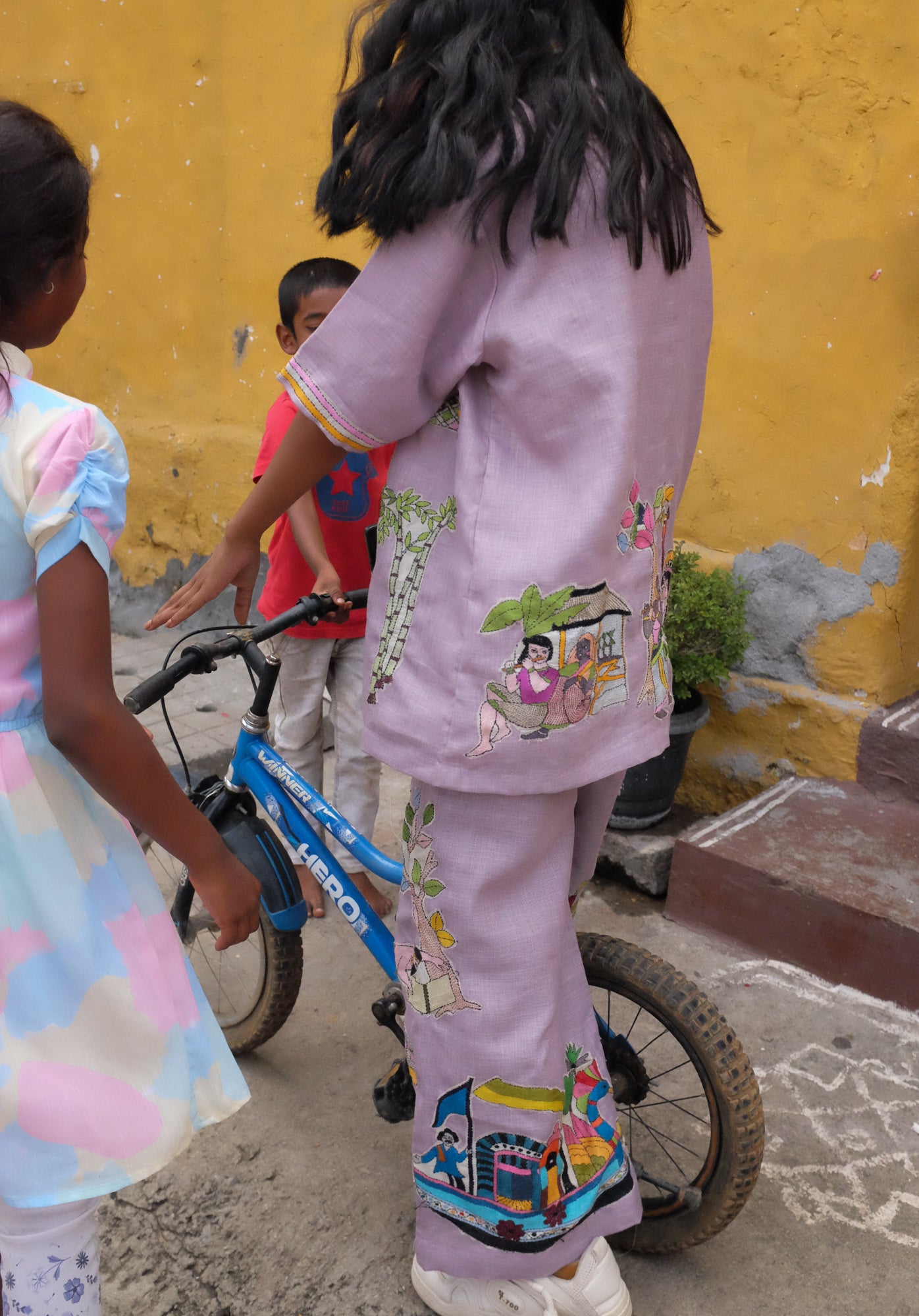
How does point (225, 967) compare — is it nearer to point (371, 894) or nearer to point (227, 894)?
point (371, 894)

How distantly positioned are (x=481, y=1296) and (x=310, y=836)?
827mm

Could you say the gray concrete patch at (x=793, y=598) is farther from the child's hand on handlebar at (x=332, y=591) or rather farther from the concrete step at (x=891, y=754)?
the child's hand on handlebar at (x=332, y=591)

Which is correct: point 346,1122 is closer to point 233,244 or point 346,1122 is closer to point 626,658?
point 626,658

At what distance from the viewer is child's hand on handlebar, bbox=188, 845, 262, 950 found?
132 cm

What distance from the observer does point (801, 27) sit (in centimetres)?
302

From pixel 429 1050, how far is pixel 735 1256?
80 cm

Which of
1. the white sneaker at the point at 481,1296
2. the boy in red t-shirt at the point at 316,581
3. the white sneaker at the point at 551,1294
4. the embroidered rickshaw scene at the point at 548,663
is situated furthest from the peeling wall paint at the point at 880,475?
the white sneaker at the point at 481,1296

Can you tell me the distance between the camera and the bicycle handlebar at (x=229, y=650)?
181 cm

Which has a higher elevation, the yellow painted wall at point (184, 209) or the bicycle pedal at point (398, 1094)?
the yellow painted wall at point (184, 209)

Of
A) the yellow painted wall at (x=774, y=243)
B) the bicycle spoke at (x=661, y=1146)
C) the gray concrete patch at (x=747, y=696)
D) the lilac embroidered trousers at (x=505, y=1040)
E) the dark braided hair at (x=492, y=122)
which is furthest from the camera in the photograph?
the gray concrete patch at (x=747, y=696)

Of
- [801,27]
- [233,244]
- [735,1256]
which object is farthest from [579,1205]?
[233,244]

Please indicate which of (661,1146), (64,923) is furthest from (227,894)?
(661,1146)

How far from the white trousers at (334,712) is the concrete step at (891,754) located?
1.44 meters

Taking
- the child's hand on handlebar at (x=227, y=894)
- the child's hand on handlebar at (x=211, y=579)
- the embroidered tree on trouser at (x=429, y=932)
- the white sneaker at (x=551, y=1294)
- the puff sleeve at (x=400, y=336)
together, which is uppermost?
the puff sleeve at (x=400, y=336)
